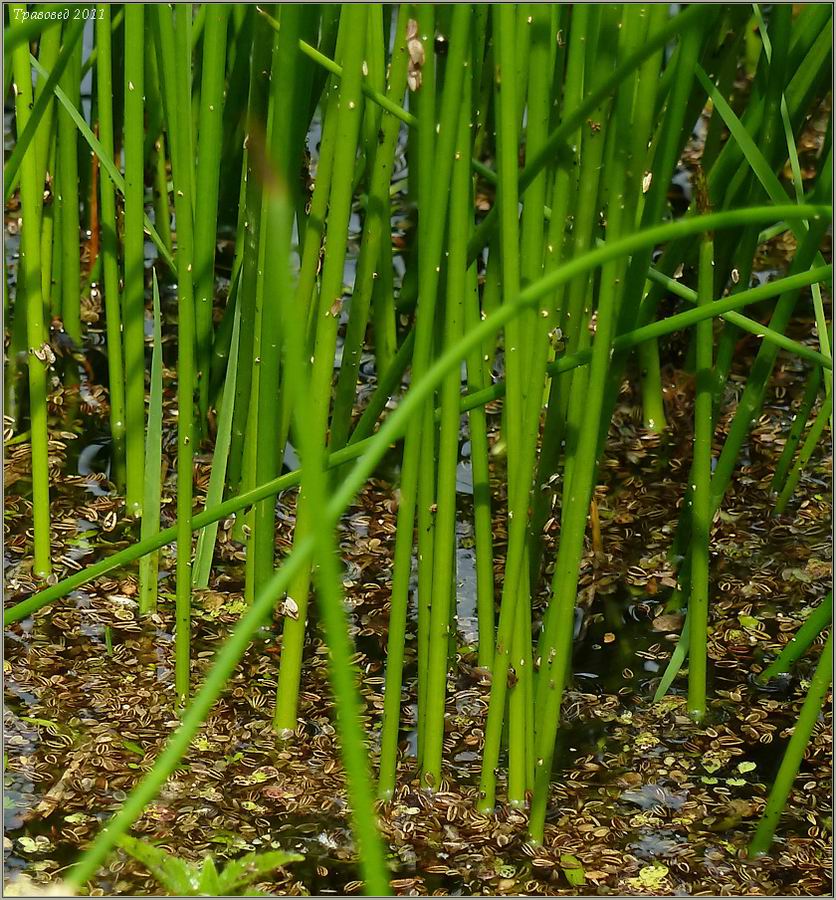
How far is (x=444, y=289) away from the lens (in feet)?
3.63

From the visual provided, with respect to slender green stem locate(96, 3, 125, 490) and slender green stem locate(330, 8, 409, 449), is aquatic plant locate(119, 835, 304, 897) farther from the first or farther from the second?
slender green stem locate(96, 3, 125, 490)

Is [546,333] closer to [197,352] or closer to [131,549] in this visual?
[131,549]

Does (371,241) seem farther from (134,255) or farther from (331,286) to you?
(134,255)

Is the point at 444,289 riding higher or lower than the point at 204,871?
higher

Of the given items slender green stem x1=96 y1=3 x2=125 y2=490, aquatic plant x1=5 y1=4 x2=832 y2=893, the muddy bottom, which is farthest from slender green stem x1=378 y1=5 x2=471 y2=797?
slender green stem x1=96 y1=3 x2=125 y2=490

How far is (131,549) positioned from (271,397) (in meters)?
0.23

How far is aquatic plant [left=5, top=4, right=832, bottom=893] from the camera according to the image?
40.3 inches

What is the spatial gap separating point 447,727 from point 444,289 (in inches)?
→ 22.5

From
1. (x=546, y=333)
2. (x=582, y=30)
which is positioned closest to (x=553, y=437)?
(x=546, y=333)

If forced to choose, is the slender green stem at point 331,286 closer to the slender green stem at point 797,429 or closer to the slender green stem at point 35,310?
the slender green stem at point 35,310

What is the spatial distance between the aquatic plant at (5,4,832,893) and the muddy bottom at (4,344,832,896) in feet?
0.15

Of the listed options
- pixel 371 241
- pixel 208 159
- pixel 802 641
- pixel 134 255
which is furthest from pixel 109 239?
pixel 802 641

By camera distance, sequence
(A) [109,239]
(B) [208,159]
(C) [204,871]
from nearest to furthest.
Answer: (C) [204,871] → (B) [208,159] → (A) [109,239]

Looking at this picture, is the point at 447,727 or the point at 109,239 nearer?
the point at 447,727
